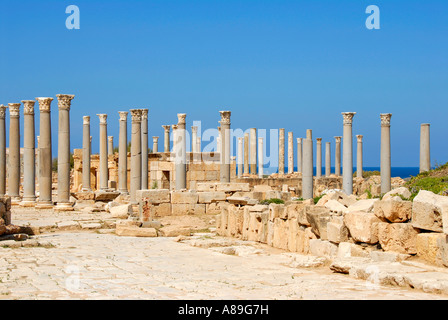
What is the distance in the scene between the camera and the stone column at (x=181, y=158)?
27062 millimetres

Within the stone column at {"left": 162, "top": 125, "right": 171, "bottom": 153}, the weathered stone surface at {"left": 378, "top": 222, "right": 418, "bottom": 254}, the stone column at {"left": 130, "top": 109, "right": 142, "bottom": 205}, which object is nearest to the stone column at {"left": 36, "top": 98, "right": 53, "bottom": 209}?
the stone column at {"left": 130, "top": 109, "right": 142, "bottom": 205}

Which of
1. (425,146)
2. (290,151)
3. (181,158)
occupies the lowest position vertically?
(181,158)

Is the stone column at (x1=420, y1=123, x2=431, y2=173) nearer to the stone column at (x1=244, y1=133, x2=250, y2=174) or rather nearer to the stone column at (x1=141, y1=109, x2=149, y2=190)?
the stone column at (x1=141, y1=109, x2=149, y2=190)

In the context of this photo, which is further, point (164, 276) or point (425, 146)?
point (425, 146)

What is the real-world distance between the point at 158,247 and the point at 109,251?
1218mm

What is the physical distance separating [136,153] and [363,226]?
1775cm

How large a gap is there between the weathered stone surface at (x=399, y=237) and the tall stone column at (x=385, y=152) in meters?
17.6

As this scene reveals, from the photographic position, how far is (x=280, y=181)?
38438mm

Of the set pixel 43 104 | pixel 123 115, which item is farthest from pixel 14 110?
pixel 123 115

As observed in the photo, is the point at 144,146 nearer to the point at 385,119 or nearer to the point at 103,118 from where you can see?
the point at 103,118

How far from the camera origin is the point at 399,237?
9539mm

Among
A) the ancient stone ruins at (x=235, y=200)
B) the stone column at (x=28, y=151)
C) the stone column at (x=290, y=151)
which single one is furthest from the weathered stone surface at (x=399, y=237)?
the stone column at (x=290, y=151)
